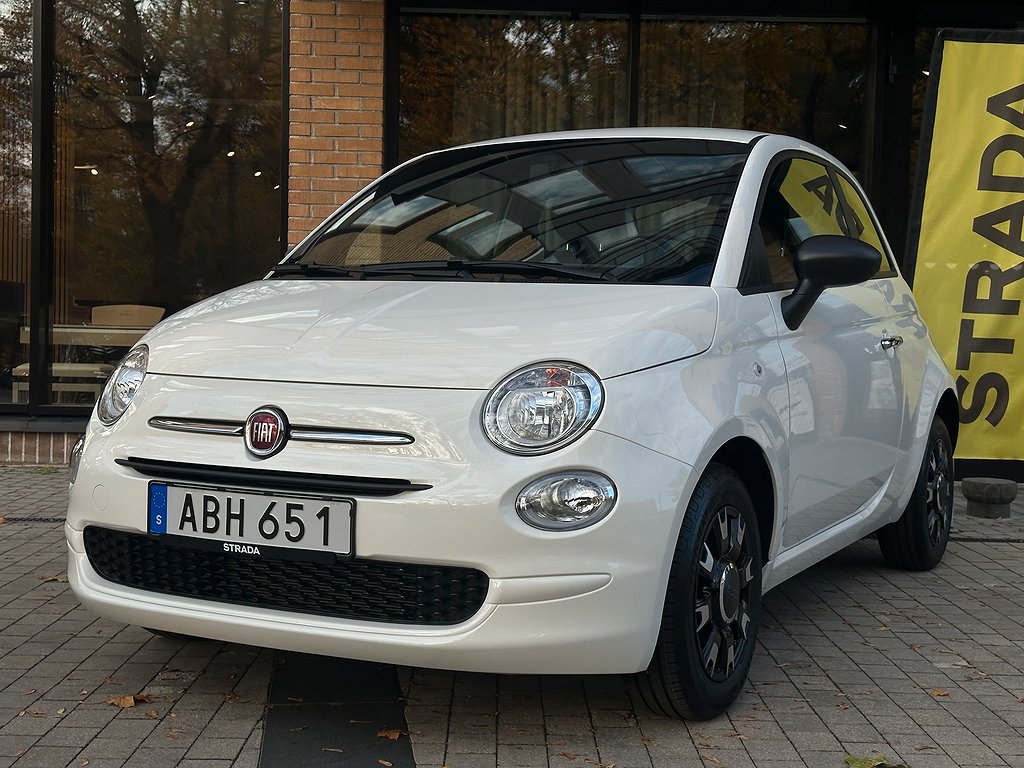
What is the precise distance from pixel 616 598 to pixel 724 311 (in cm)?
94

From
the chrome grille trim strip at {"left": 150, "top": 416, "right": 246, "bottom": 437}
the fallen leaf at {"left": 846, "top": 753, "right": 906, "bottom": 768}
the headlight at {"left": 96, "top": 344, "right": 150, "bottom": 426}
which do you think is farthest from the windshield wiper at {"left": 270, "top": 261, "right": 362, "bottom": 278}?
the fallen leaf at {"left": 846, "top": 753, "right": 906, "bottom": 768}

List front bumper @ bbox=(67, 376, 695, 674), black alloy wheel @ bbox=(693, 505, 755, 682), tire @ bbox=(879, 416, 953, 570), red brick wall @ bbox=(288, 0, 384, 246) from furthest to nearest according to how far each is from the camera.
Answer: red brick wall @ bbox=(288, 0, 384, 246) < tire @ bbox=(879, 416, 953, 570) < black alloy wheel @ bbox=(693, 505, 755, 682) < front bumper @ bbox=(67, 376, 695, 674)

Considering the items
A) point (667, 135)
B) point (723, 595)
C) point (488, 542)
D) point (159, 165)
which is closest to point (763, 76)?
→ point (159, 165)

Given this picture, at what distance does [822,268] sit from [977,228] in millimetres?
3994

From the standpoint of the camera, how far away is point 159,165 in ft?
27.5

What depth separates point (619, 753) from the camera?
3.21 meters

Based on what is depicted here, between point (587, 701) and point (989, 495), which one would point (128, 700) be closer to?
point (587, 701)

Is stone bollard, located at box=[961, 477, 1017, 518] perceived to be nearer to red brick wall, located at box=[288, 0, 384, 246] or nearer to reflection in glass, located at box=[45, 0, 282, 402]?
red brick wall, located at box=[288, 0, 384, 246]

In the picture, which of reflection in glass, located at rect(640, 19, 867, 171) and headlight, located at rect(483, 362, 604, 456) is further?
reflection in glass, located at rect(640, 19, 867, 171)

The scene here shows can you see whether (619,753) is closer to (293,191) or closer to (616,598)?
(616,598)

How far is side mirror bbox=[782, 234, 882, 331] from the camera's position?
3783 millimetres

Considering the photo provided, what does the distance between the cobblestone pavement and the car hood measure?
95 centimetres

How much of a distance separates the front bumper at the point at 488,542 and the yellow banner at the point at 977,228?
4.76 m

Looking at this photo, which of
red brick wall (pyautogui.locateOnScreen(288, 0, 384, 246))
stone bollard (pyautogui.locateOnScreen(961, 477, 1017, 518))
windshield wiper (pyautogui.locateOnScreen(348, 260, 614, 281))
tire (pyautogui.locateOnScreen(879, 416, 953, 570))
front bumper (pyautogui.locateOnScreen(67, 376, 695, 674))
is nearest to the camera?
front bumper (pyautogui.locateOnScreen(67, 376, 695, 674))
